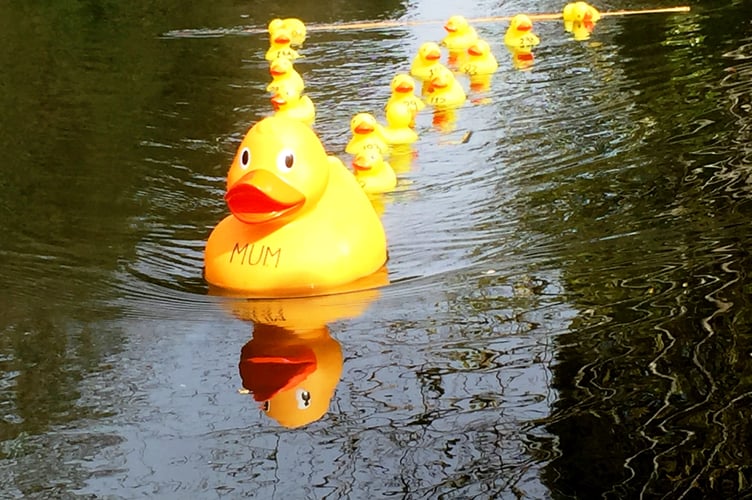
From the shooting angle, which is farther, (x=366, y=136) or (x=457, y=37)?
(x=457, y=37)

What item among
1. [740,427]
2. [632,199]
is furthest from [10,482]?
[632,199]

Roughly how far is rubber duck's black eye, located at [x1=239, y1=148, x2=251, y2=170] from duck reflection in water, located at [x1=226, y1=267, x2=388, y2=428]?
29.2 inches

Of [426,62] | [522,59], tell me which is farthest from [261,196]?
[522,59]

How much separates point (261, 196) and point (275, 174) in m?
0.14

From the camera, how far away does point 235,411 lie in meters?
5.38

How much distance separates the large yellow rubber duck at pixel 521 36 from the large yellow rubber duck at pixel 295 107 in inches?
128

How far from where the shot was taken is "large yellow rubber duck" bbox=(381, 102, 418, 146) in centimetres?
993

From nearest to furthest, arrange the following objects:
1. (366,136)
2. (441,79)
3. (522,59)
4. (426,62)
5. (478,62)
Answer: (366,136) → (441,79) → (426,62) → (478,62) → (522,59)

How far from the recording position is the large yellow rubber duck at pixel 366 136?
8836mm

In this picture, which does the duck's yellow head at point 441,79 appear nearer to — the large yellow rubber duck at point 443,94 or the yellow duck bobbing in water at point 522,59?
the large yellow rubber duck at point 443,94

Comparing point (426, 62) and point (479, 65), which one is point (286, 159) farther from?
point (479, 65)

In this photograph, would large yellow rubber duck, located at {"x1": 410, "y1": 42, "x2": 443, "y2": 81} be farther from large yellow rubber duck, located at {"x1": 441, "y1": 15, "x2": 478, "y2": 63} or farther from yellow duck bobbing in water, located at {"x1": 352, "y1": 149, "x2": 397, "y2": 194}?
yellow duck bobbing in water, located at {"x1": 352, "y1": 149, "x2": 397, "y2": 194}

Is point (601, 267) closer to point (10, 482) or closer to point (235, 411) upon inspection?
point (235, 411)

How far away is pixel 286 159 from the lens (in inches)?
259
